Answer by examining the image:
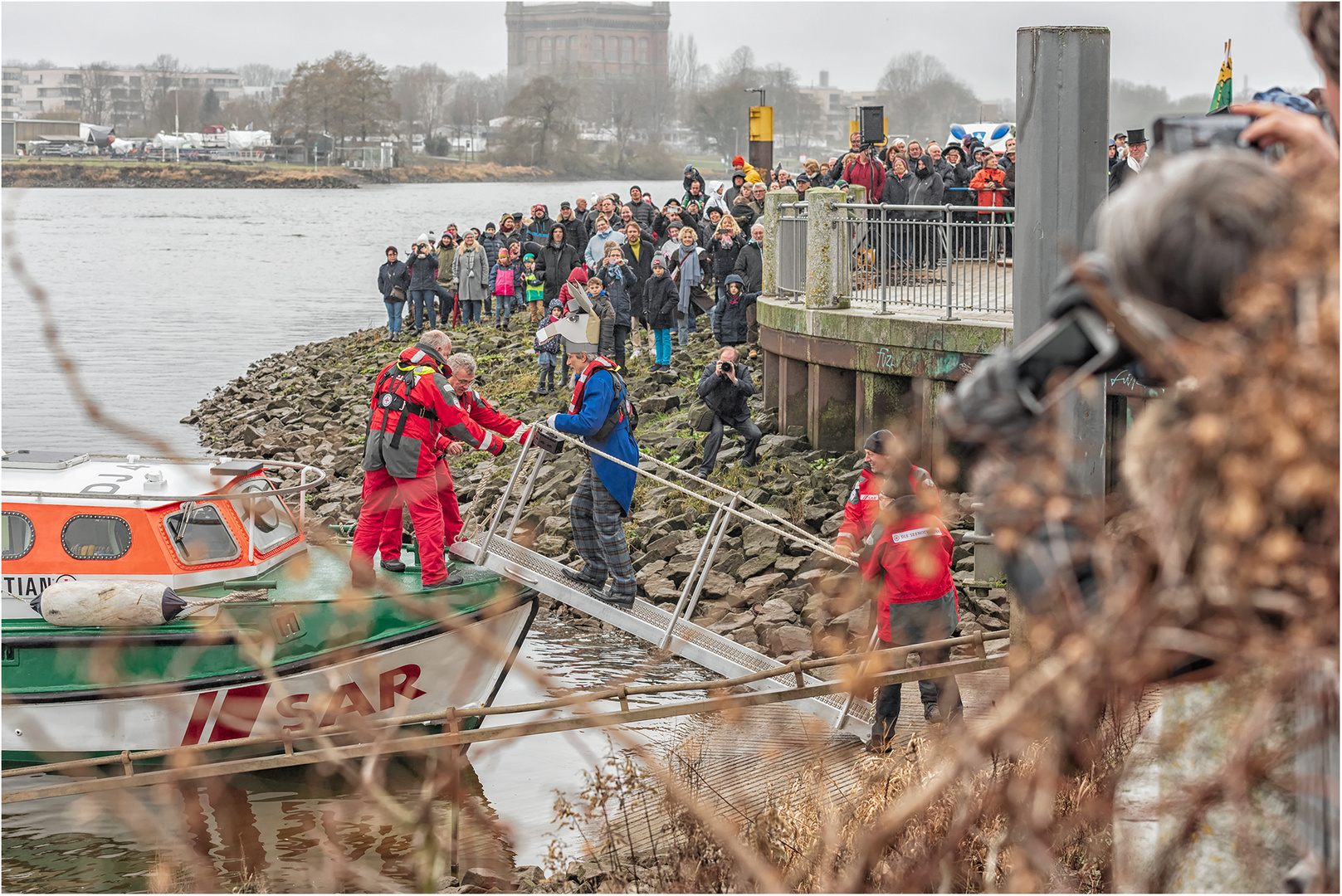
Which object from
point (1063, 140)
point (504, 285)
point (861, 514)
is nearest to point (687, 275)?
point (504, 285)

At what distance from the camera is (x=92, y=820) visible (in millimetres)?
10312

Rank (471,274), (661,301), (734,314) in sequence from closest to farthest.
A: 1. (734,314)
2. (661,301)
3. (471,274)

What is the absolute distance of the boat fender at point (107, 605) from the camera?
9.26 meters

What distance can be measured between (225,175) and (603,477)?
5424 inches

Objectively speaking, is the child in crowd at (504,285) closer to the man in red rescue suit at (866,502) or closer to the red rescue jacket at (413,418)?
the red rescue jacket at (413,418)

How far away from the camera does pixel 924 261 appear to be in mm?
13453

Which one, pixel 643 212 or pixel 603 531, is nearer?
pixel 603 531

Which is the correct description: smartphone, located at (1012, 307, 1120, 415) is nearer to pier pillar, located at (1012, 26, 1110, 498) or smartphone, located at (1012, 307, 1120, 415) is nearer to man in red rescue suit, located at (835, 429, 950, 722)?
man in red rescue suit, located at (835, 429, 950, 722)

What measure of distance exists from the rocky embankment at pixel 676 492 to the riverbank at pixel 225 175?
375 feet

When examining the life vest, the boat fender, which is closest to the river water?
the boat fender

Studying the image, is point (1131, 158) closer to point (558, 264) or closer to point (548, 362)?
point (548, 362)

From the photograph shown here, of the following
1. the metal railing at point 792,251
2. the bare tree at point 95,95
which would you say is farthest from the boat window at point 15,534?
the bare tree at point 95,95

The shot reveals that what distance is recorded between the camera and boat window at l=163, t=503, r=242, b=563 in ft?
32.3

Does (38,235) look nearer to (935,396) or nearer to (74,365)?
(935,396)
